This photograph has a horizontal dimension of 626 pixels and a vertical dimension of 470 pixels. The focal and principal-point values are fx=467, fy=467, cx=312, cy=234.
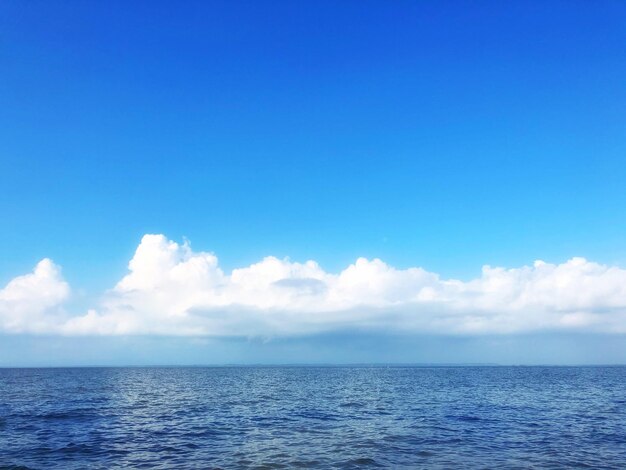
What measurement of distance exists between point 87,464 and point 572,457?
109 feet

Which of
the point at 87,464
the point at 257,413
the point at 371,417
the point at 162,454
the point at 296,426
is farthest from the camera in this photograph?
the point at 257,413

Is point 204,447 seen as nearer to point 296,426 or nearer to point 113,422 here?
point 296,426

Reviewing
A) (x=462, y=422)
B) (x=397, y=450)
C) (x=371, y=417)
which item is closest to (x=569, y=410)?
(x=462, y=422)

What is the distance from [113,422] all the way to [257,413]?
1601cm

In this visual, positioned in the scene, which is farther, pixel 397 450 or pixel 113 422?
pixel 113 422

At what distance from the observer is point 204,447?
35.8 m

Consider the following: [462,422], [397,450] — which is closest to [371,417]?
[462,422]

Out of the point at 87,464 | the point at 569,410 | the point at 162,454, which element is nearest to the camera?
the point at 87,464

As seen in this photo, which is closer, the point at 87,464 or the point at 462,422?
the point at 87,464

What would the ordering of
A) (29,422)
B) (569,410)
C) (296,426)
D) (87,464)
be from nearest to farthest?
(87,464)
(296,426)
(29,422)
(569,410)

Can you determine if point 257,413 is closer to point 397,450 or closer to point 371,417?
point 371,417

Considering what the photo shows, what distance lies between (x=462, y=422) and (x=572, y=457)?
1685cm

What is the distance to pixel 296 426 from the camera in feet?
149

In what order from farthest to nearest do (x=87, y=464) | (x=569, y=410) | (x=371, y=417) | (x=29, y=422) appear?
(x=569, y=410)
(x=371, y=417)
(x=29, y=422)
(x=87, y=464)
